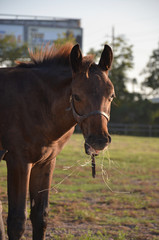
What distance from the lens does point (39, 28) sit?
33938 millimetres

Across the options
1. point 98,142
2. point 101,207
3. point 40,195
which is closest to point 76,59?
point 98,142

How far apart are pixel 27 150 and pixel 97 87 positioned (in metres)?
1.08

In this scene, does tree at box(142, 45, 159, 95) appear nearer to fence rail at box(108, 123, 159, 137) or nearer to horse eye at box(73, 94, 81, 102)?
fence rail at box(108, 123, 159, 137)

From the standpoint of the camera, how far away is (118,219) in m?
5.84

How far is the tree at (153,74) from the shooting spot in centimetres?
4338

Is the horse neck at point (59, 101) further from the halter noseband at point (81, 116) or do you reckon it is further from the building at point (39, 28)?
the building at point (39, 28)

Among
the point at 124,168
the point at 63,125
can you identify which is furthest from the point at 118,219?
the point at 124,168

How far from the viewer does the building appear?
33469mm

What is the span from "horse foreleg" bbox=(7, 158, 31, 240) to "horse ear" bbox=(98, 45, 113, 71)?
140 centimetres

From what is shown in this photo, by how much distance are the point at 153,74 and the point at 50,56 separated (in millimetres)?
40743

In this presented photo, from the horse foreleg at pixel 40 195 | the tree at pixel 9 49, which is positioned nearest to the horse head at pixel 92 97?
the horse foreleg at pixel 40 195

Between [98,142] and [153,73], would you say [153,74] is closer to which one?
[153,73]

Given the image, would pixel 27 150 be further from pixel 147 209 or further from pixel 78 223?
pixel 147 209

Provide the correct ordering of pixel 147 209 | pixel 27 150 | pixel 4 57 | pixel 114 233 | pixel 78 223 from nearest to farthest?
1. pixel 27 150
2. pixel 114 233
3. pixel 78 223
4. pixel 147 209
5. pixel 4 57
